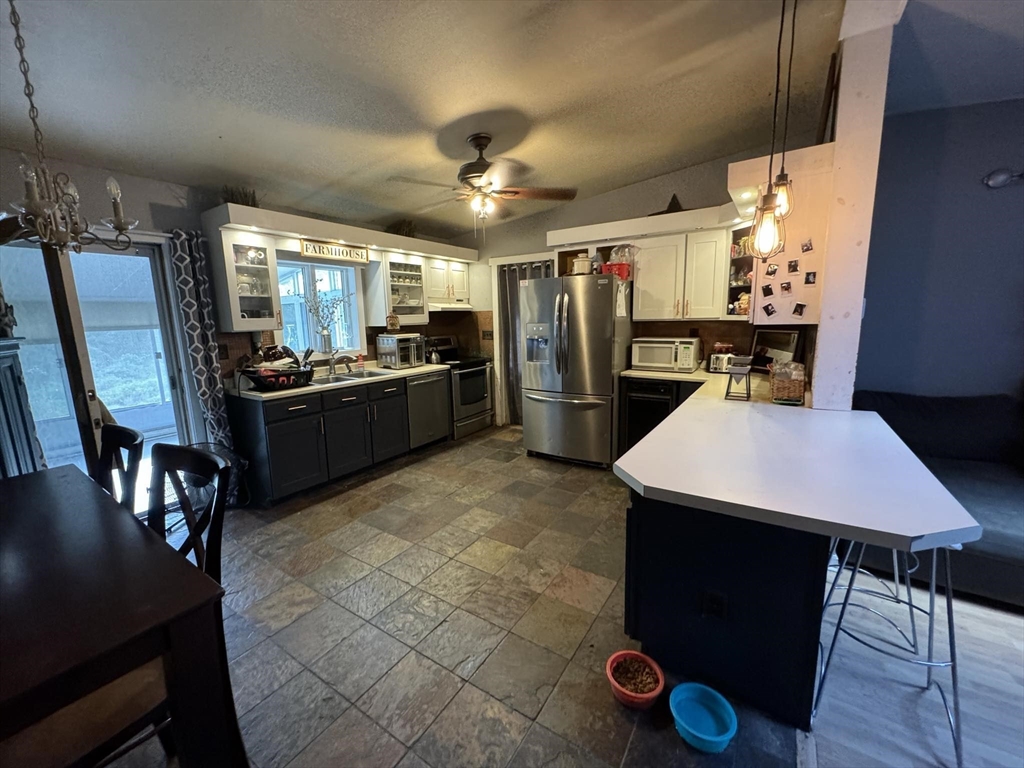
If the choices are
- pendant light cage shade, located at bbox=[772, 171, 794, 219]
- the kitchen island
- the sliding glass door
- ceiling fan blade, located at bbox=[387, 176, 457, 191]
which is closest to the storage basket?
the kitchen island

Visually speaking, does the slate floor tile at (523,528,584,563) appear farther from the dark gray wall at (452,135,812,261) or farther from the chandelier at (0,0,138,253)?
the dark gray wall at (452,135,812,261)

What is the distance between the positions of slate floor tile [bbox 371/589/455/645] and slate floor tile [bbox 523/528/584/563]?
65cm

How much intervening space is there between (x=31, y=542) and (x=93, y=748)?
0.58 metres

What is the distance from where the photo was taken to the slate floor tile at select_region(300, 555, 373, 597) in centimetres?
216

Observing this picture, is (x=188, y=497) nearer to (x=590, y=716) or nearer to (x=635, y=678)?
(x=590, y=716)

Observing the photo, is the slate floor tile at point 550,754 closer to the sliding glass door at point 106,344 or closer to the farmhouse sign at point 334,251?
the sliding glass door at point 106,344

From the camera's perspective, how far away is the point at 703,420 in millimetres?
1970

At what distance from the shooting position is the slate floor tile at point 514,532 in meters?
2.55

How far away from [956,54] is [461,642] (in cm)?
368

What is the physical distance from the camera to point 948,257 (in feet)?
8.18

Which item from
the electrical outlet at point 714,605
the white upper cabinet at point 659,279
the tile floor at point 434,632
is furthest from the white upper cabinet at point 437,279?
the electrical outlet at point 714,605

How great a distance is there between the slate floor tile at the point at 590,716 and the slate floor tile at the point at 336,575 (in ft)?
4.11

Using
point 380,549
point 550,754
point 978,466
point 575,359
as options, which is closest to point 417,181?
point 575,359

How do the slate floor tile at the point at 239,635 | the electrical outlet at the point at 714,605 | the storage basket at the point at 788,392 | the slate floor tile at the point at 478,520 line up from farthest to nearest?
the slate floor tile at the point at 478,520
the storage basket at the point at 788,392
the slate floor tile at the point at 239,635
the electrical outlet at the point at 714,605
